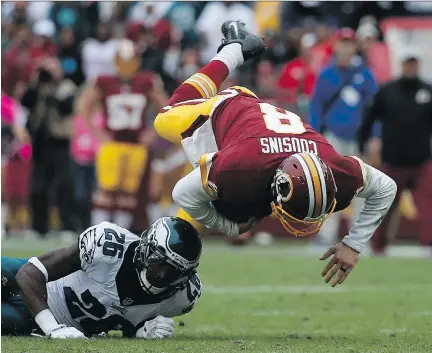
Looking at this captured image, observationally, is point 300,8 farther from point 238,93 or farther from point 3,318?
point 3,318

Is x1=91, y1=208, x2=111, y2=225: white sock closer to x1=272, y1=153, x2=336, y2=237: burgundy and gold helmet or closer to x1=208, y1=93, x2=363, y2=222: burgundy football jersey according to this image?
x1=208, y1=93, x2=363, y2=222: burgundy football jersey

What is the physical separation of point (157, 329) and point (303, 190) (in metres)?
1.16

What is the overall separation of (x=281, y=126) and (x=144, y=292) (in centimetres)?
111

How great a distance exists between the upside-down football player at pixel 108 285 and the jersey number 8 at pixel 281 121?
2.32 ft

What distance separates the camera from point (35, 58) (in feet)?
54.5

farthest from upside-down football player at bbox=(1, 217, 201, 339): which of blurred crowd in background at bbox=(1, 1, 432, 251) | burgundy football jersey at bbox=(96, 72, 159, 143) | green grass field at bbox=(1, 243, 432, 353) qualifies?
burgundy football jersey at bbox=(96, 72, 159, 143)

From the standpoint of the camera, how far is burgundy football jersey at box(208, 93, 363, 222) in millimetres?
5754

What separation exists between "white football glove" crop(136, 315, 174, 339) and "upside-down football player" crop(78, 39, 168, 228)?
7.22 metres

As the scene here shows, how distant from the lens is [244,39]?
24.4 feet

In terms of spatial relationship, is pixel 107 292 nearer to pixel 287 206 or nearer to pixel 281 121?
pixel 287 206

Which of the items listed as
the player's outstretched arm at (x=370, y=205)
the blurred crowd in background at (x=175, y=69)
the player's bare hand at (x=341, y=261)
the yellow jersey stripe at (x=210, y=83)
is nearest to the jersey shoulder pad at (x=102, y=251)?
the player's bare hand at (x=341, y=261)

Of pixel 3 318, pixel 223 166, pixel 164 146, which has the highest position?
pixel 223 166

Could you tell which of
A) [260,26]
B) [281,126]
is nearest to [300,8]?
[260,26]

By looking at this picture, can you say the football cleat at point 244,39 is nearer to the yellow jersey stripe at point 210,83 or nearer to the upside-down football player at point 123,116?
the yellow jersey stripe at point 210,83
